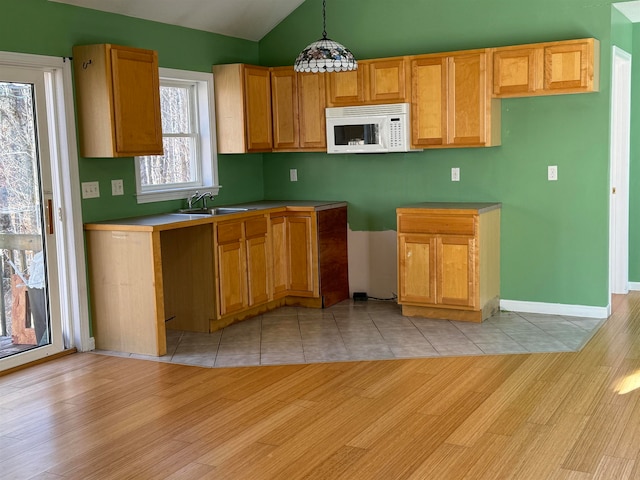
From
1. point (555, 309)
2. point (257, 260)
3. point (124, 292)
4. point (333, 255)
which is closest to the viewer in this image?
point (124, 292)

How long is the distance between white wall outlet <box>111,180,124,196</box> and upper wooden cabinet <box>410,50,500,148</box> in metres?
2.31

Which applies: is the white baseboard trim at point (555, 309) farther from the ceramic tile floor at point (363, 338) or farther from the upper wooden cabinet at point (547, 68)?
the upper wooden cabinet at point (547, 68)

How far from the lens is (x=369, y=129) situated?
19.8 ft

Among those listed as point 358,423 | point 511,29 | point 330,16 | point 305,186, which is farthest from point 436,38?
point 358,423

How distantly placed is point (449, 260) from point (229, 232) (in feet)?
5.51

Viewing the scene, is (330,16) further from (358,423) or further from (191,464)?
(191,464)

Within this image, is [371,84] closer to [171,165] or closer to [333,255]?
[333,255]

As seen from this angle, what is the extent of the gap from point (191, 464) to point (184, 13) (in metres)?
3.73

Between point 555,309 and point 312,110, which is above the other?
point 312,110

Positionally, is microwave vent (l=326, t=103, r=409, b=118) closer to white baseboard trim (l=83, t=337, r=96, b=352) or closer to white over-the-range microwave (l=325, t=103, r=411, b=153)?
white over-the-range microwave (l=325, t=103, r=411, b=153)

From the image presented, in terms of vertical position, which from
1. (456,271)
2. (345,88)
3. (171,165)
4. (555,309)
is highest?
(345,88)

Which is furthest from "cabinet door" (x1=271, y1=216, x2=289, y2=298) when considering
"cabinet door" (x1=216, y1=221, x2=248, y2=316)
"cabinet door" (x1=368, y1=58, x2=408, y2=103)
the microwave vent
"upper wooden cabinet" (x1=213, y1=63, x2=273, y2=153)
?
"cabinet door" (x1=368, y1=58, x2=408, y2=103)

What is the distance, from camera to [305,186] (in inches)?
270

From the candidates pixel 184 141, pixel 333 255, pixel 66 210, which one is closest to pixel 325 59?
pixel 184 141
